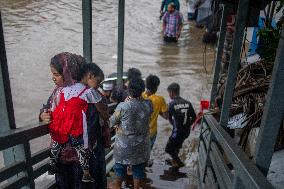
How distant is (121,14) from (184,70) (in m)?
6.99

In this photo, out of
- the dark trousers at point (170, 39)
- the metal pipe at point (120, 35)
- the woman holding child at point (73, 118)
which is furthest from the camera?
the dark trousers at point (170, 39)

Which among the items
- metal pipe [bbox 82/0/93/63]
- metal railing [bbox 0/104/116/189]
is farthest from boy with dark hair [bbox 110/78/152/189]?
metal railing [bbox 0/104/116/189]

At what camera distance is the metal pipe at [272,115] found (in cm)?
190

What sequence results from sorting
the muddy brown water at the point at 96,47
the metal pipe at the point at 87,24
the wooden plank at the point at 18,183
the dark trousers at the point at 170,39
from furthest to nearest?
the dark trousers at the point at 170,39 → the muddy brown water at the point at 96,47 → the metal pipe at the point at 87,24 → the wooden plank at the point at 18,183

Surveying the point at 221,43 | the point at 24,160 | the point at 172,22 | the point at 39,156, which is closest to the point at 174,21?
the point at 172,22

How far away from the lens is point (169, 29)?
13.4 metres

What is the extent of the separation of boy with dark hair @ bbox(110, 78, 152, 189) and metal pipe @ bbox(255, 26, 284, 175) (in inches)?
70.5

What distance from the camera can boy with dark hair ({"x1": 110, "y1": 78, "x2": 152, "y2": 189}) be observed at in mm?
3676

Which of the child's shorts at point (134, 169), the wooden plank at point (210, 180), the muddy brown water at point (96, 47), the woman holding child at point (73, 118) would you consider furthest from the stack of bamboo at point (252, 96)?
the muddy brown water at point (96, 47)

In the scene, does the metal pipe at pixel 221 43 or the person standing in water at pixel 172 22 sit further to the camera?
the person standing in water at pixel 172 22

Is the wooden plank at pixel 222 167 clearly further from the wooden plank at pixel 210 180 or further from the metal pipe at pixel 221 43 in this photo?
the metal pipe at pixel 221 43

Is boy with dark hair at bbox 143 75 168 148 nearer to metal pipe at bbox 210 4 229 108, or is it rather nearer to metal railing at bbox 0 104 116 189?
metal pipe at bbox 210 4 229 108

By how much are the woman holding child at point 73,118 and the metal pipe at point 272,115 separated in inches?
50.6

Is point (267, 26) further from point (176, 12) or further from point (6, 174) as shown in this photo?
point (176, 12)
